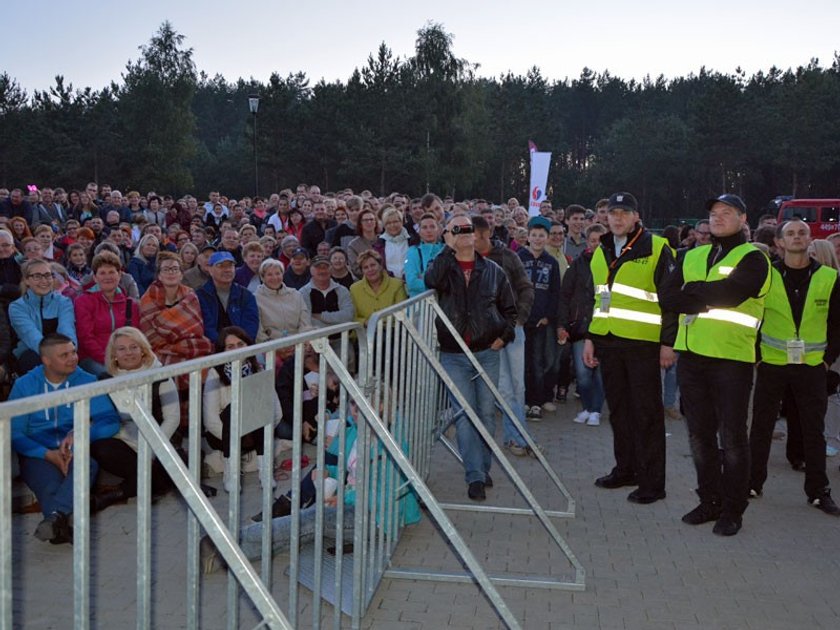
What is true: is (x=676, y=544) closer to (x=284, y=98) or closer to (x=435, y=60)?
Result: (x=284, y=98)

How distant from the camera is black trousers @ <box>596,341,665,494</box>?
622cm

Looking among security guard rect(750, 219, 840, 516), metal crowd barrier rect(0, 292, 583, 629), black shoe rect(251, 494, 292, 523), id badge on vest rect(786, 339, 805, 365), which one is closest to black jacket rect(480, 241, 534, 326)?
metal crowd barrier rect(0, 292, 583, 629)

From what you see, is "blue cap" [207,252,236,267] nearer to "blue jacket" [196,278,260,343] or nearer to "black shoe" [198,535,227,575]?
"blue jacket" [196,278,260,343]

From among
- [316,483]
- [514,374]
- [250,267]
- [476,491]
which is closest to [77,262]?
[250,267]

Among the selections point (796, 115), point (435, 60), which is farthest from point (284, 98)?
point (796, 115)

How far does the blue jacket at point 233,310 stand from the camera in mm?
7914

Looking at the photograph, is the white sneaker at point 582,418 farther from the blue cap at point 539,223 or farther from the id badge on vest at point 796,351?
the id badge on vest at point 796,351

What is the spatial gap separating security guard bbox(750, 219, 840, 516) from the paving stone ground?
1.93ft

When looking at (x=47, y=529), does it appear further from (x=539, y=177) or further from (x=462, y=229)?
(x=539, y=177)

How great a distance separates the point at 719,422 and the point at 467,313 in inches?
75.0

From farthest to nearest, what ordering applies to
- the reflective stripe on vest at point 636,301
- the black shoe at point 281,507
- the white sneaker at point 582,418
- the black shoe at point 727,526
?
the white sneaker at point 582,418 → the reflective stripe on vest at point 636,301 → the black shoe at point 727,526 → the black shoe at point 281,507

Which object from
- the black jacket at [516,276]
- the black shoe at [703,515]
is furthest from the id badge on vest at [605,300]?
the black shoe at [703,515]

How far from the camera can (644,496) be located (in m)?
6.21

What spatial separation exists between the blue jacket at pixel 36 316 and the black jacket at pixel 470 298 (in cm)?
341
